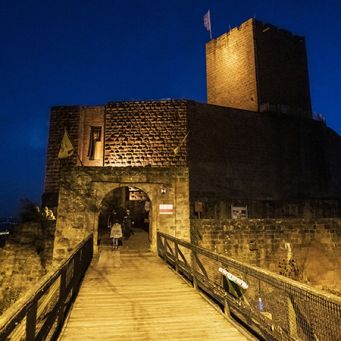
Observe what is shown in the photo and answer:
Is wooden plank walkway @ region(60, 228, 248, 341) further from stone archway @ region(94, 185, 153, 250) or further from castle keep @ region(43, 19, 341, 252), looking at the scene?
stone archway @ region(94, 185, 153, 250)

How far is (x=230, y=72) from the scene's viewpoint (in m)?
24.0

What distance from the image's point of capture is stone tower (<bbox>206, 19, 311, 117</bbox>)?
2270 cm

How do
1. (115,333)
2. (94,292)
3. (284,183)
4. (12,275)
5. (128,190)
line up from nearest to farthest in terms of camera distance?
1. (115,333)
2. (94,292)
3. (12,275)
4. (128,190)
5. (284,183)

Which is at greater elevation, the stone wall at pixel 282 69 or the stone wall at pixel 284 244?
the stone wall at pixel 282 69

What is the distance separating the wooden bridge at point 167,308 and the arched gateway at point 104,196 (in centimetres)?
283

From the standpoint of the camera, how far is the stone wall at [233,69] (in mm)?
22844

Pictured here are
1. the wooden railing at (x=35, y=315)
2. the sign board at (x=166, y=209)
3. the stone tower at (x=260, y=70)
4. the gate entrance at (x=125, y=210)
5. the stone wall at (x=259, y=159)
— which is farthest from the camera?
the stone tower at (x=260, y=70)

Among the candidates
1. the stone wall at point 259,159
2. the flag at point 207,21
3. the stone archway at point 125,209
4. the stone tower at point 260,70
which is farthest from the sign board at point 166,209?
the flag at point 207,21

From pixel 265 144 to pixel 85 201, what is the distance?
43.2 feet

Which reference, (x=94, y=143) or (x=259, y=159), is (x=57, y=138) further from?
(x=259, y=159)

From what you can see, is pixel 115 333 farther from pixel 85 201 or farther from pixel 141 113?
pixel 141 113

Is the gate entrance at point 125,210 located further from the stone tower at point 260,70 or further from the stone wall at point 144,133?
the stone tower at point 260,70

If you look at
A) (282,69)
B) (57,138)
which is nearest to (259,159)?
(282,69)

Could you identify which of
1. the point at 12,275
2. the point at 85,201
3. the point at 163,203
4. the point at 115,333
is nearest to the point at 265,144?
the point at 163,203
